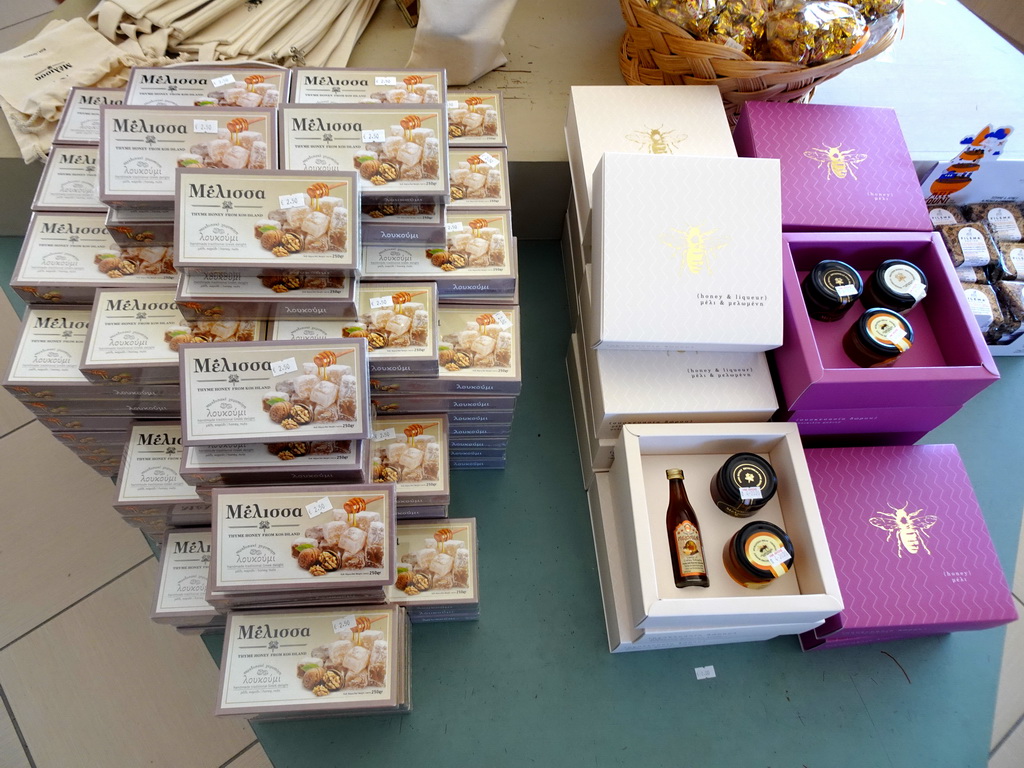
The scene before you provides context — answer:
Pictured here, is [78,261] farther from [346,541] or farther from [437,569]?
[437,569]

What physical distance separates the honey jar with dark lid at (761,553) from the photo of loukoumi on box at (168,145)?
1.29 meters

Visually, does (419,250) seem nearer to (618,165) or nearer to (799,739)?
(618,165)

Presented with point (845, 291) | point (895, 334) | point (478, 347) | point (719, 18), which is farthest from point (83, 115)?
point (895, 334)

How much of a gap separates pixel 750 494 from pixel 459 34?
1.43 meters

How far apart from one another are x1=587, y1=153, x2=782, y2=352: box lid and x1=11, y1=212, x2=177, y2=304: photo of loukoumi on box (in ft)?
3.18

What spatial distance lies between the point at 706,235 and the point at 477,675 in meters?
1.21

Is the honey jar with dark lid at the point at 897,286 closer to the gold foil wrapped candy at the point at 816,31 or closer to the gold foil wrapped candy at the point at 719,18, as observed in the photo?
the gold foil wrapped candy at the point at 816,31

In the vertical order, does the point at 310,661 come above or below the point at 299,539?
below

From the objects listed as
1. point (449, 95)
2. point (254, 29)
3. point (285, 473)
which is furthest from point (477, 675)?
point (254, 29)

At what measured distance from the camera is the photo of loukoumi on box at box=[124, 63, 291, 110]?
1.43 m

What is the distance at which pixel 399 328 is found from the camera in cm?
132

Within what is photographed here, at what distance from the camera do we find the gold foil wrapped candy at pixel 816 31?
1.56 metres

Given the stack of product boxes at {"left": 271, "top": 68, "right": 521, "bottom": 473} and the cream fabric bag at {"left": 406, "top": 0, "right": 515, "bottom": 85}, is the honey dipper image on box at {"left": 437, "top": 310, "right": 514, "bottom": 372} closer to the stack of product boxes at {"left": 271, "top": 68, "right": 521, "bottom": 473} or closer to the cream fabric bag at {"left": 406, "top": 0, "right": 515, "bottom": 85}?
the stack of product boxes at {"left": 271, "top": 68, "right": 521, "bottom": 473}

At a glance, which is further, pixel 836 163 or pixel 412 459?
pixel 836 163
